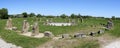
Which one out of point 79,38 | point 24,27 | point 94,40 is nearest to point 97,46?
point 94,40

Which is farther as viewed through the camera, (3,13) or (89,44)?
(3,13)

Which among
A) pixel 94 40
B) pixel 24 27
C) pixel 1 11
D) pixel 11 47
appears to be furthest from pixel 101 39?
pixel 1 11

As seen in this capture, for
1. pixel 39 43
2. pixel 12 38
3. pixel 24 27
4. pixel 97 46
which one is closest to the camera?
pixel 97 46

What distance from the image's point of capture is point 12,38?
30.8 metres

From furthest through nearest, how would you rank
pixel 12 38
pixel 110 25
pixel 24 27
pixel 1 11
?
1. pixel 1 11
2. pixel 24 27
3. pixel 110 25
4. pixel 12 38

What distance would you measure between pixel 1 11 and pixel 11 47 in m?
85.4

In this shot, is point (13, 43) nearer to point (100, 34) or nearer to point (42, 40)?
point (42, 40)

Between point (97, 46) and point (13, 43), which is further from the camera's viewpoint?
point (13, 43)

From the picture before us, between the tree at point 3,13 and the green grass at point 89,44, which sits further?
the tree at point 3,13

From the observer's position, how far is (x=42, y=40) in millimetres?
28891

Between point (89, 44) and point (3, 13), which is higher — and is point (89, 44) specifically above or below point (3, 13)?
below

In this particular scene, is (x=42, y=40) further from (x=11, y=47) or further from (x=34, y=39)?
(x=11, y=47)

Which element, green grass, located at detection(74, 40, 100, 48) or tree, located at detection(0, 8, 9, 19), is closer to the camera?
green grass, located at detection(74, 40, 100, 48)

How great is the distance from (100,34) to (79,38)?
10.4 ft
